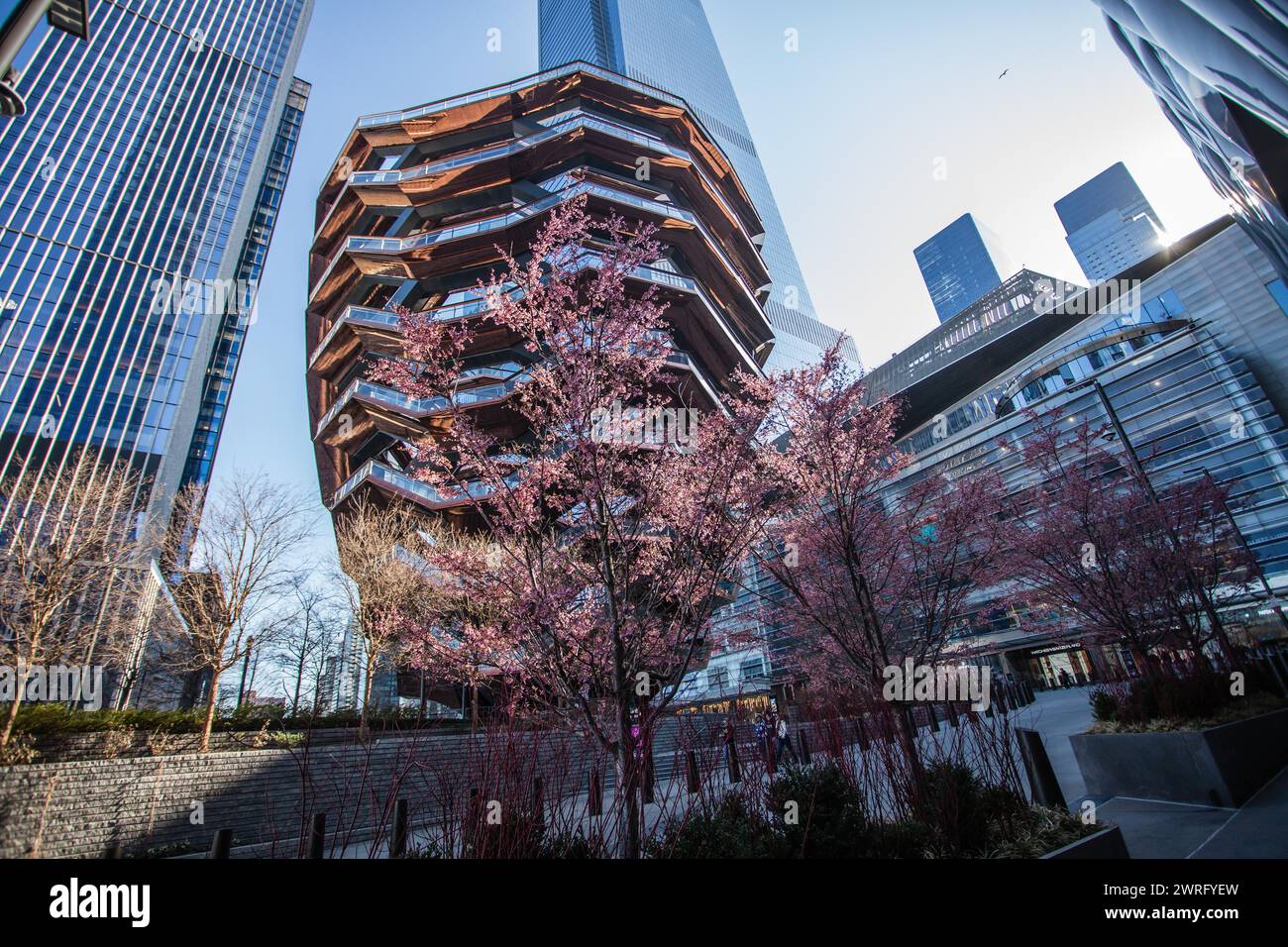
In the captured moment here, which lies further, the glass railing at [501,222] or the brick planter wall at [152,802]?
the glass railing at [501,222]

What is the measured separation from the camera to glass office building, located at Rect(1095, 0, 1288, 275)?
3.85m

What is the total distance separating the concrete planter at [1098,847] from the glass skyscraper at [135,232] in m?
64.6

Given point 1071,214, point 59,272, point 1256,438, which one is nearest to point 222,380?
point 59,272

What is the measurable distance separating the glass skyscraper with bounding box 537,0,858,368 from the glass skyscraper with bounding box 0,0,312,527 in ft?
210

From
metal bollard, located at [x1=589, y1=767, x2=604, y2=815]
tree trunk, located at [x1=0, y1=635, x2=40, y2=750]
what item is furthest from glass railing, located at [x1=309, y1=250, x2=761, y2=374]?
metal bollard, located at [x1=589, y1=767, x2=604, y2=815]

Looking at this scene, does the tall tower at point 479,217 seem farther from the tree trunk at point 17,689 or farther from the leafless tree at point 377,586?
the tree trunk at point 17,689

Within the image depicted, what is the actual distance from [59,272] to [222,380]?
27484 mm

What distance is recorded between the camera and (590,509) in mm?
5852

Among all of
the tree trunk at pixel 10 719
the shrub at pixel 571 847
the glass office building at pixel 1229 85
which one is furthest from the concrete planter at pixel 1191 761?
the tree trunk at pixel 10 719

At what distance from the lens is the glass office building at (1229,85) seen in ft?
12.6

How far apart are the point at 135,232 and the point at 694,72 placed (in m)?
117

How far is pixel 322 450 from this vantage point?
45.6 meters

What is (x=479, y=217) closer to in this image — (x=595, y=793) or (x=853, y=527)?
(x=853, y=527)

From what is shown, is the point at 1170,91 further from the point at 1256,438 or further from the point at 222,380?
the point at 222,380
